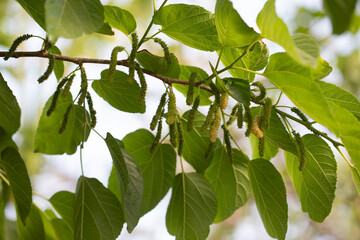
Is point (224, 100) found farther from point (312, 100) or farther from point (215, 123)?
point (312, 100)

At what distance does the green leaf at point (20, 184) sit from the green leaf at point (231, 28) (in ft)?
0.98

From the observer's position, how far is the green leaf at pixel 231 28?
489mm

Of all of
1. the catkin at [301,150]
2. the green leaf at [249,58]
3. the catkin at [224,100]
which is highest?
the green leaf at [249,58]

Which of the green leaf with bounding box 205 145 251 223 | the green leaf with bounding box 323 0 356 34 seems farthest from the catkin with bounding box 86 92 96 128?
the green leaf with bounding box 323 0 356 34

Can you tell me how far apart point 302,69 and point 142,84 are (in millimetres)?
186

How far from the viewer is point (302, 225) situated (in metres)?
3.79

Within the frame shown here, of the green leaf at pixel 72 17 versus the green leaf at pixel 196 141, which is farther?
the green leaf at pixel 196 141

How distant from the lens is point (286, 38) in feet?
1.34

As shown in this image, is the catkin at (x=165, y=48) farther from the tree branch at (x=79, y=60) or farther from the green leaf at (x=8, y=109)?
the green leaf at (x=8, y=109)

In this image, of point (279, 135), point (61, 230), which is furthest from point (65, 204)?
point (279, 135)

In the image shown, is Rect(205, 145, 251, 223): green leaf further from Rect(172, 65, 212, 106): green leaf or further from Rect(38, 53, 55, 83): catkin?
Rect(38, 53, 55, 83): catkin

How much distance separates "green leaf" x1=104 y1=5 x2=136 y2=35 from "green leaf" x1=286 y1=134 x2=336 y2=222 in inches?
11.0

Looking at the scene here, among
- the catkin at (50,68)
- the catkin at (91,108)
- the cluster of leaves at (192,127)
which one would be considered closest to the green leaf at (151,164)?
the cluster of leaves at (192,127)

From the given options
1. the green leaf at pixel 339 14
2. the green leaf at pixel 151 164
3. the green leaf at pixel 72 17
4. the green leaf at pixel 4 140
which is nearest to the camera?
the green leaf at pixel 339 14
